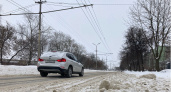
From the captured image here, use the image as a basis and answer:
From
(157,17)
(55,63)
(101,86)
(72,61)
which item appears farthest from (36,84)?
(157,17)

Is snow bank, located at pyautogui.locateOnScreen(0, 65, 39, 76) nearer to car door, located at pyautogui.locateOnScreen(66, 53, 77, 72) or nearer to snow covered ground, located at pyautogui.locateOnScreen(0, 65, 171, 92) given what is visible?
snow covered ground, located at pyautogui.locateOnScreen(0, 65, 171, 92)

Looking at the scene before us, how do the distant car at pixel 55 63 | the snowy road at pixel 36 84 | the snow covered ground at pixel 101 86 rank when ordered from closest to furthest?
the snow covered ground at pixel 101 86
the snowy road at pixel 36 84
the distant car at pixel 55 63

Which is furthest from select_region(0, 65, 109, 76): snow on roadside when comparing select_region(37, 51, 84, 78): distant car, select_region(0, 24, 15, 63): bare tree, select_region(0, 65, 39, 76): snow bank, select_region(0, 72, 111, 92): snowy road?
select_region(0, 24, 15, 63): bare tree

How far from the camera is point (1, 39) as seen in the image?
109 feet

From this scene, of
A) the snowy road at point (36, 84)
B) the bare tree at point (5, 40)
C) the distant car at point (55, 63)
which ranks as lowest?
the snowy road at point (36, 84)

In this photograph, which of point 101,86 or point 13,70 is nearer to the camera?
point 101,86

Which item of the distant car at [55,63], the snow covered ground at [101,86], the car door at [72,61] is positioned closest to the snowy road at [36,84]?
the snow covered ground at [101,86]

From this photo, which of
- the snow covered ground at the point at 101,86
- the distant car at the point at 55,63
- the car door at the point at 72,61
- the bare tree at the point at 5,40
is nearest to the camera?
the snow covered ground at the point at 101,86

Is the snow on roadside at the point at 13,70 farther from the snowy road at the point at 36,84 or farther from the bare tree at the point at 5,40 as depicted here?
the bare tree at the point at 5,40

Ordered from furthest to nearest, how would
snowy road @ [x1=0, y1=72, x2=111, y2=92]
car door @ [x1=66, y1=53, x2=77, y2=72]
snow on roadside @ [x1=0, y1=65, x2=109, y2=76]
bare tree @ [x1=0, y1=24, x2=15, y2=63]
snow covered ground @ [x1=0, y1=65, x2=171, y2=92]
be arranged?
bare tree @ [x1=0, y1=24, x2=15, y2=63], snow on roadside @ [x1=0, y1=65, x2=109, y2=76], car door @ [x1=66, y1=53, x2=77, y2=72], snowy road @ [x1=0, y1=72, x2=111, y2=92], snow covered ground @ [x1=0, y1=65, x2=171, y2=92]

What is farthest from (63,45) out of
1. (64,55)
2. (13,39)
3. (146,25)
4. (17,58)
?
(64,55)

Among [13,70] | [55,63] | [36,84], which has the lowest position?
[36,84]

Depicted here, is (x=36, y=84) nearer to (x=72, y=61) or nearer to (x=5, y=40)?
(x=72, y=61)

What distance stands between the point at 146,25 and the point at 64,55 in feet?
58.2
